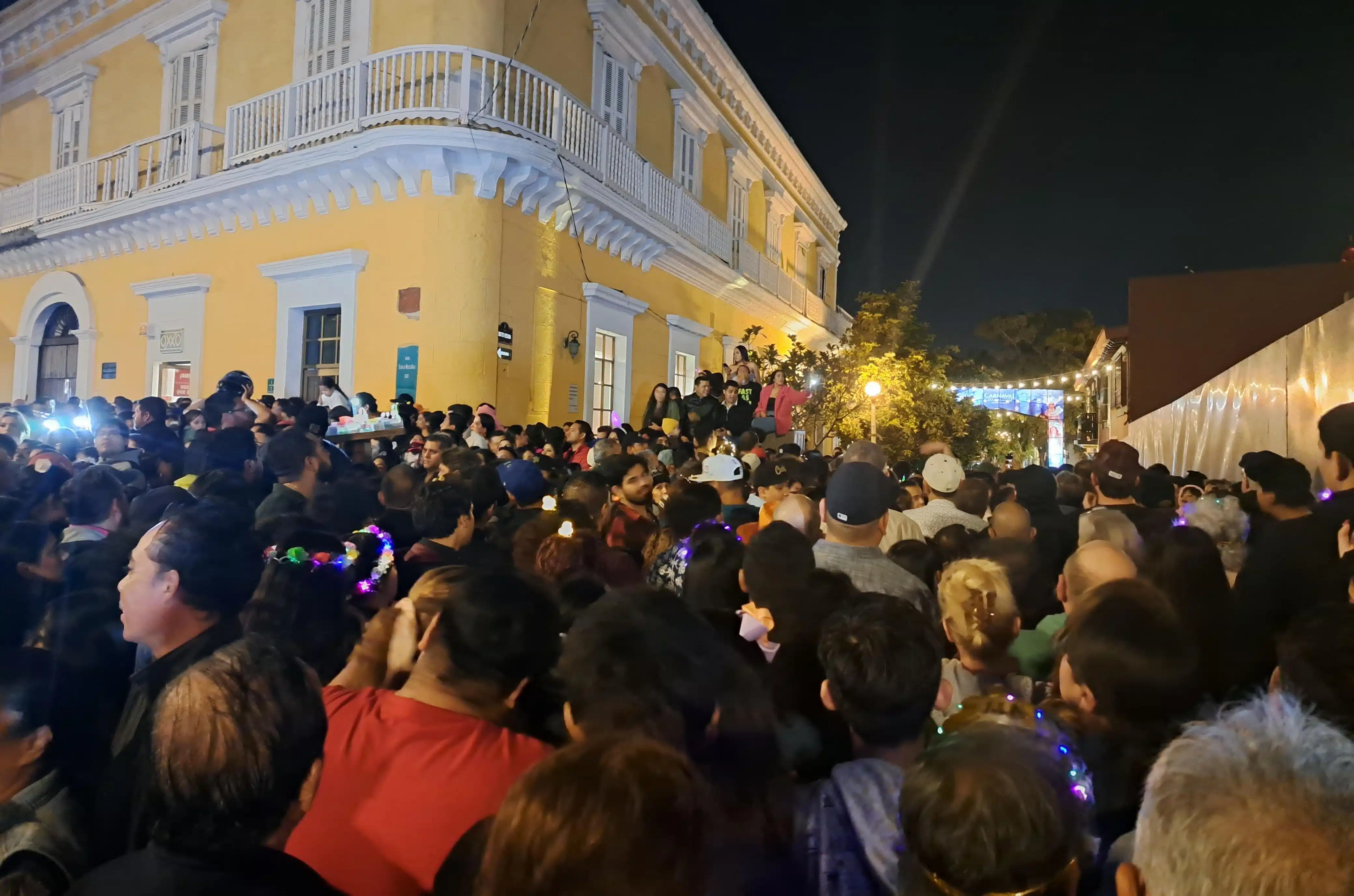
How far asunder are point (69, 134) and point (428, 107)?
10.7 m

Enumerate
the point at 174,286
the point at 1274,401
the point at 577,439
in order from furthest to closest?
the point at 174,286, the point at 577,439, the point at 1274,401

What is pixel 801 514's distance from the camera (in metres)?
4.25

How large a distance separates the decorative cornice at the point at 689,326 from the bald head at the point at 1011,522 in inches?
442

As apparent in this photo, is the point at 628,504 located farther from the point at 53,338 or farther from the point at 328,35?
the point at 53,338

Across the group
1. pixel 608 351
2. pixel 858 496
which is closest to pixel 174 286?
pixel 608 351

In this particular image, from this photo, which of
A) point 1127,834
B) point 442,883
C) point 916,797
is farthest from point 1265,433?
point 442,883

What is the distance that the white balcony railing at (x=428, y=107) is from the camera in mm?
9836

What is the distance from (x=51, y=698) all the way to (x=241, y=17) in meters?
13.8

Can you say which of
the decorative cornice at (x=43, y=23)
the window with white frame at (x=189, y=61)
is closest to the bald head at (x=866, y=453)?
the window with white frame at (x=189, y=61)

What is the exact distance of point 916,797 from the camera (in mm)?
1433

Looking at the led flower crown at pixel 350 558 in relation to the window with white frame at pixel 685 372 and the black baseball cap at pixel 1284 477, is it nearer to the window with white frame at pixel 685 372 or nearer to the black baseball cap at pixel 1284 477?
the black baseball cap at pixel 1284 477

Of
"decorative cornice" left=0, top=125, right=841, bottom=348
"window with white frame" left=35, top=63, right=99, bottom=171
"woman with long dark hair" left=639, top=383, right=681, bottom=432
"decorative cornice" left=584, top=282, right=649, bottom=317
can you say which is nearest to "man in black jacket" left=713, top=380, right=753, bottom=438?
"woman with long dark hair" left=639, top=383, right=681, bottom=432

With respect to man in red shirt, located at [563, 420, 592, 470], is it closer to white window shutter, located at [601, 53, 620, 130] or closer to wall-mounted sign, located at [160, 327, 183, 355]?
white window shutter, located at [601, 53, 620, 130]

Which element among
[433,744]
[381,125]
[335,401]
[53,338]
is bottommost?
[433,744]
